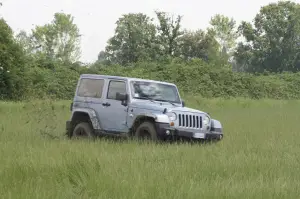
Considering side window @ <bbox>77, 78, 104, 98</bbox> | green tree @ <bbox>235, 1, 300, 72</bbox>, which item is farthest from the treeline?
side window @ <bbox>77, 78, 104, 98</bbox>

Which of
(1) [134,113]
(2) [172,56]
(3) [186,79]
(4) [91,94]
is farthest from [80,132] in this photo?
(2) [172,56]

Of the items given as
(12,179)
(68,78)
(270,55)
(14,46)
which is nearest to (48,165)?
(12,179)

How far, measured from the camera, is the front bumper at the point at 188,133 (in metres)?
→ 12.7

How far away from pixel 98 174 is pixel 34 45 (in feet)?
208

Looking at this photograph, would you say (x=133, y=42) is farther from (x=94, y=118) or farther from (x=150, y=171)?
(x=150, y=171)

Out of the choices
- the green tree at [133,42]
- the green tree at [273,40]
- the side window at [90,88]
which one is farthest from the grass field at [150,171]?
the green tree at [273,40]

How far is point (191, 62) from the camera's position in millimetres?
46438

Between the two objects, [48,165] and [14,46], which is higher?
[14,46]

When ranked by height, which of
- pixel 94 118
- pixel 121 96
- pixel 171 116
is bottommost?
pixel 94 118

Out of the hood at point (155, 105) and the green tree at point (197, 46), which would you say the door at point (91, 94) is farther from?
the green tree at point (197, 46)

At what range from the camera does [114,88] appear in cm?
1434

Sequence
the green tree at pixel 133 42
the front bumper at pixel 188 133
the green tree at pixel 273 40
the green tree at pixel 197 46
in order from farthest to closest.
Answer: the green tree at pixel 273 40 < the green tree at pixel 197 46 < the green tree at pixel 133 42 < the front bumper at pixel 188 133

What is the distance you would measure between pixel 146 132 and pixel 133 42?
4661 centimetres

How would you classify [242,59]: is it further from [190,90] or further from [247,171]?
[247,171]
